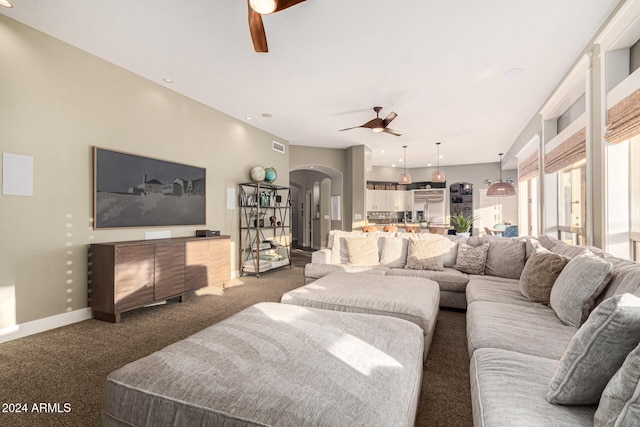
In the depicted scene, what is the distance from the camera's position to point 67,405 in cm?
185

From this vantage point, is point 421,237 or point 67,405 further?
point 421,237

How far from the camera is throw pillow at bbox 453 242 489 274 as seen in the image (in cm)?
376

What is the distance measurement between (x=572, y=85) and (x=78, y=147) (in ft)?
18.3

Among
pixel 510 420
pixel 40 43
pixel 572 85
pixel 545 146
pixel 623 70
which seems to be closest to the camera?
pixel 510 420

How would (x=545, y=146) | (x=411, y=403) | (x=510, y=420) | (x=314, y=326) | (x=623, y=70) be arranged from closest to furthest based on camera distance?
1. (x=510, y=420)
2. (x=411, y=403)
3. (x=314, y=326)
4. (x=623, y=70)
5. (x=545, y=146)

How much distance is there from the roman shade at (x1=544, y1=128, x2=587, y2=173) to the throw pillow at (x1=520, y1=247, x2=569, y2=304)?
1410 millimetres

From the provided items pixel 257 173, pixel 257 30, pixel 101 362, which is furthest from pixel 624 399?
pixel 257 173

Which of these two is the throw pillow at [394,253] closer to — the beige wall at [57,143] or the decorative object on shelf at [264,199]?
the decorative object on shelf at [264,199]

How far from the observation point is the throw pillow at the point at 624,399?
73 centimetres

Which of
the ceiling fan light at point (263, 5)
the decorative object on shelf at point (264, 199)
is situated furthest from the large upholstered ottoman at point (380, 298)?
the decorative object on shelf at point (264, 199)

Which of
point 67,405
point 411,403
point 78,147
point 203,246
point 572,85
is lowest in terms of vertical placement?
point 67,405

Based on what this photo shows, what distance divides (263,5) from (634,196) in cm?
337

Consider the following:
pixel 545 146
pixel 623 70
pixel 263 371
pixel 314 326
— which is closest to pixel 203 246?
pixel 314 326

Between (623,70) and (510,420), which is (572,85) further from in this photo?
(510,420)
